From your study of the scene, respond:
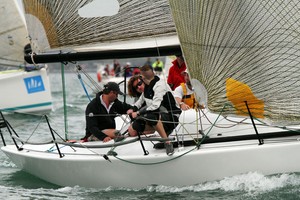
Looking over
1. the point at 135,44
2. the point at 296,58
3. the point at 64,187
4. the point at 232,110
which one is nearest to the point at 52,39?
the point at 135,44

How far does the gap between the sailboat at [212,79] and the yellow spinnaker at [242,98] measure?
1 cm

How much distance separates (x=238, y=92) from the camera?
758 cm

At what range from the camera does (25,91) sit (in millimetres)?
19578

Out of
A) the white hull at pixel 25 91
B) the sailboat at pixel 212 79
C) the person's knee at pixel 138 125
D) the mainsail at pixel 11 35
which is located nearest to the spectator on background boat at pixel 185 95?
the sailboat at pixel 212 79

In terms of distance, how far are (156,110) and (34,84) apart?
12135 millimetres

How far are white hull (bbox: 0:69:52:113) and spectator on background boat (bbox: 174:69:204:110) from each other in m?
10.7

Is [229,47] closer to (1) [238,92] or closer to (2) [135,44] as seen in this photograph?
(1) [238,92]

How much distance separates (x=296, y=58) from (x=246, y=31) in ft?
1.89

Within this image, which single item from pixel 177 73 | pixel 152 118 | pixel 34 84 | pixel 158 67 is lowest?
pixel 152 118

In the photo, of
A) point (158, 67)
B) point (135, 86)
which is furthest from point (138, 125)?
point (158, 67)

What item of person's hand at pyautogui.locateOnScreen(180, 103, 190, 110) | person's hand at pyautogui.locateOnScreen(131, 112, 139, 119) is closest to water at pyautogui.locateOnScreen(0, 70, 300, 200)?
person's hand at pyautogui.locateOnScreen(131, 112, 139, 119)

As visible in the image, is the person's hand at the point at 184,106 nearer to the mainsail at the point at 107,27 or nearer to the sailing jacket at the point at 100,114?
the sailing jacket at the point at 100,114

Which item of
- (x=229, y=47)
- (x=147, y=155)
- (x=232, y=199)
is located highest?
Answer: (x=229, y=47)

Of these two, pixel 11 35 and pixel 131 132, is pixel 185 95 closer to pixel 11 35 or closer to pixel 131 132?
pixel 131 132
